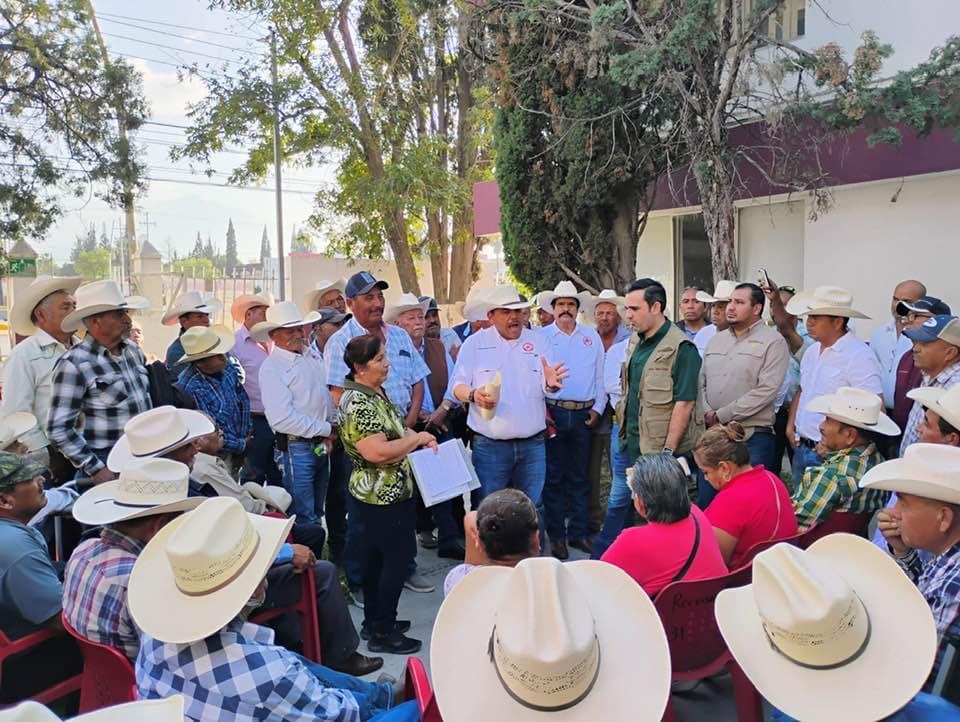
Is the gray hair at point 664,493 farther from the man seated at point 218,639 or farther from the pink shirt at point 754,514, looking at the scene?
the man seated at point 218,639

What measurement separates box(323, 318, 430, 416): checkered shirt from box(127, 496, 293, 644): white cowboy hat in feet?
8.75

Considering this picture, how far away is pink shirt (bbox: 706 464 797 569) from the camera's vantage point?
3.36 metres

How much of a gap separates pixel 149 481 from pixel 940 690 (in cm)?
268

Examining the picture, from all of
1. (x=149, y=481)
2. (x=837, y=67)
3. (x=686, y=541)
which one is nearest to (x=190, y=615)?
(x=149, y=481)

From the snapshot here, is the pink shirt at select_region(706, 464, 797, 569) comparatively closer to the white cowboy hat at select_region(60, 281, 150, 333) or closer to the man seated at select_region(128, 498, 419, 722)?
the man seated at select_region(128, 498, 419, 722)

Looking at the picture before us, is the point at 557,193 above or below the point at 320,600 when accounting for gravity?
above

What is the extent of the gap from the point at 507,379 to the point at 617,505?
3.66ft

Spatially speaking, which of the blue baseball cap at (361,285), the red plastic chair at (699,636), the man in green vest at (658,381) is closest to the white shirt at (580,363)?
the man in green vest at (658,381)

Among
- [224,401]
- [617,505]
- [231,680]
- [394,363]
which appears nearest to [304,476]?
[224,401]

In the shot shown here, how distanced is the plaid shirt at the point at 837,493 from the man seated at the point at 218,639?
219 cm

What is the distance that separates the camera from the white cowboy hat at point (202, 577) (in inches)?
79.6

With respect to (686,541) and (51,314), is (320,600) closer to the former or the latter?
(686,541)

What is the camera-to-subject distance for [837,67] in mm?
6867

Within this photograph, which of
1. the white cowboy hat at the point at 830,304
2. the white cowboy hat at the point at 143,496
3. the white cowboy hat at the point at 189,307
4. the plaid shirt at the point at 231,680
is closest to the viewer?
the plaid shirt at the point at 231,680
